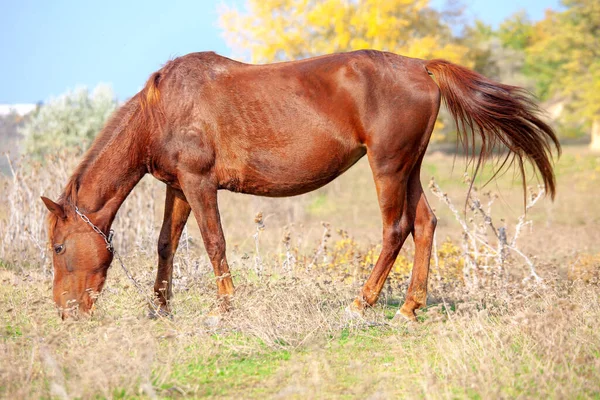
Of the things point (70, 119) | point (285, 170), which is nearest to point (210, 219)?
point (285, 170)

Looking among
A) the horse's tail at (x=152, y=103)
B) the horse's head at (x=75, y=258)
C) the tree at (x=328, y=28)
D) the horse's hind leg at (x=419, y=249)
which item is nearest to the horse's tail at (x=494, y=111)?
the horse's hind leg at (x=419, y=249)

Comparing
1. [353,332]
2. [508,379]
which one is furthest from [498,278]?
[508,379]

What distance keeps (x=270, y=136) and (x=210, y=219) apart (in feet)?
2.84

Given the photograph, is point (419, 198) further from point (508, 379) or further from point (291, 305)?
point (508, 379)

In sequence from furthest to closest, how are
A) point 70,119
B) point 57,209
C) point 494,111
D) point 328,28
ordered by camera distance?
point 328,28
point 70,119
point 494,111
point 57,209

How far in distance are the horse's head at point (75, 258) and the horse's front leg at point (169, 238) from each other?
598 millimetres

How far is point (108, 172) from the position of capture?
581 centimetres

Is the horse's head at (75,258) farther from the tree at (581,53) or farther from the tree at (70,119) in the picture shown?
the tree at (581,53)

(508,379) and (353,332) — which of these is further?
(353,332)

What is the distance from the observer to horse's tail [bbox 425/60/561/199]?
602 centimetres

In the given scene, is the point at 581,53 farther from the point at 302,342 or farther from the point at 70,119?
the point at 302,342

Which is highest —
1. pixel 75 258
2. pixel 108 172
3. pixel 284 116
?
pixel 284 116

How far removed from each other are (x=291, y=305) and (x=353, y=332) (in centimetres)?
53

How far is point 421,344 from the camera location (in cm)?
511
